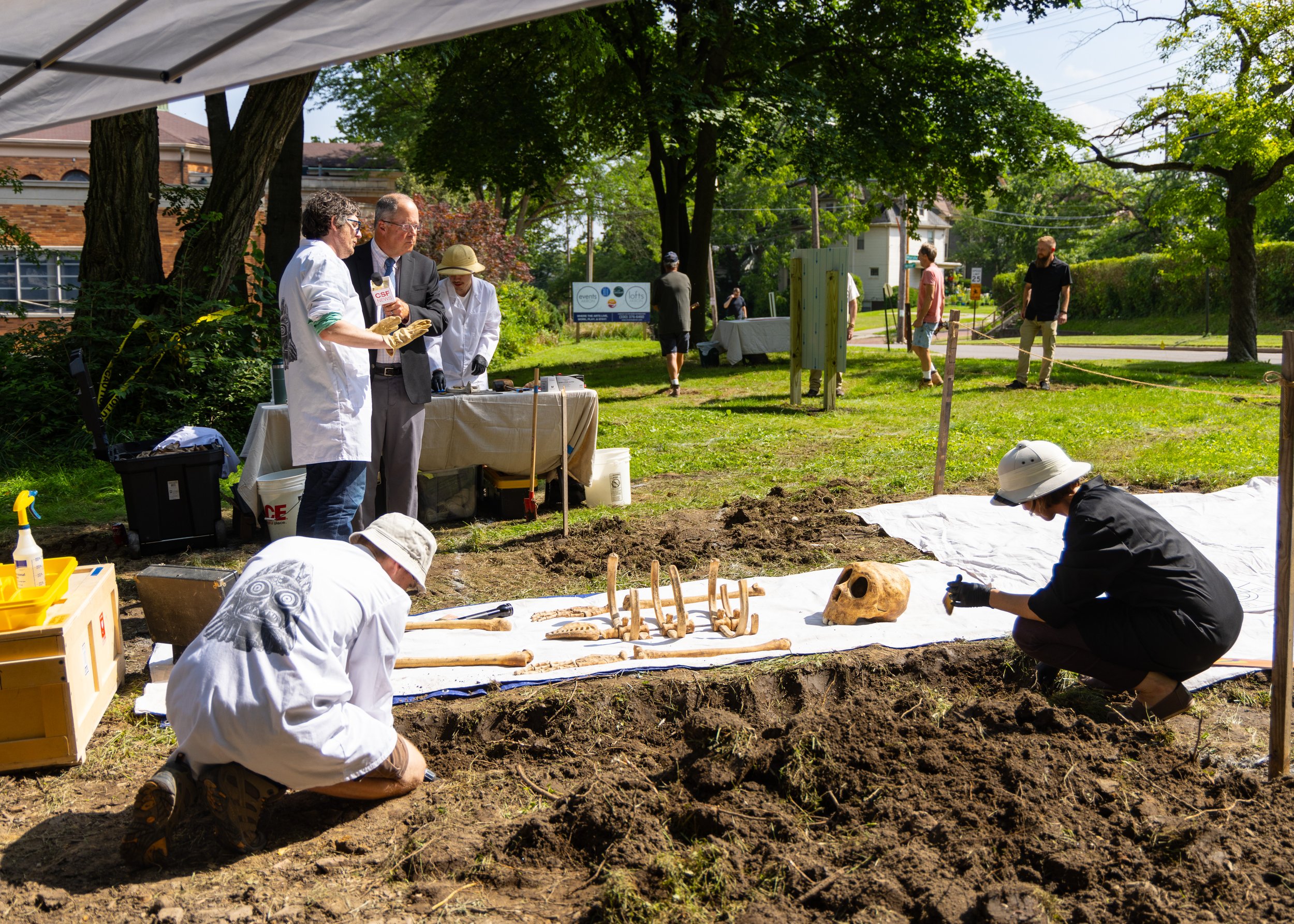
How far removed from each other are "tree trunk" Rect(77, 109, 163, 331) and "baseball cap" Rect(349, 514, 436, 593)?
8835mm

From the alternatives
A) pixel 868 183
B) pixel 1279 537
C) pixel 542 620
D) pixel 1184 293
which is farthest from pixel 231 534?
pixel 1184 293

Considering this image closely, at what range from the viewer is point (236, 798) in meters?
2.85

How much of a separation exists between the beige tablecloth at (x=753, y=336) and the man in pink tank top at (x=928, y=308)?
506 cm

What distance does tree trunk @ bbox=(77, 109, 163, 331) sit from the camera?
10.1 m

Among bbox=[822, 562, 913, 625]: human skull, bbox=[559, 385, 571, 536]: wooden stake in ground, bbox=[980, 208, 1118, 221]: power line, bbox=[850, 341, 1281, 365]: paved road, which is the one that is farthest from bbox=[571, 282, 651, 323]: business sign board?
bbox=[980, 208, 1118, 221]: power line

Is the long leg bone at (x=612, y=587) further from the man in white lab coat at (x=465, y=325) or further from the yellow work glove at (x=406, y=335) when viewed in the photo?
the man in white lab coat at (x=465, y=325)

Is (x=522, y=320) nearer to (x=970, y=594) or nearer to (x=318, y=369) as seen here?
(x=318, y=369)

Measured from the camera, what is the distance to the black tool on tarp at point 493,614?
5.05 metres

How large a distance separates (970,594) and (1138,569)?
62 centimetres

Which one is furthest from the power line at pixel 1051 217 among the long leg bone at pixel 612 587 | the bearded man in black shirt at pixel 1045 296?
the long leg bone at pixel 612 587

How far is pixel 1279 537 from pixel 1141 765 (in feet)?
2.93

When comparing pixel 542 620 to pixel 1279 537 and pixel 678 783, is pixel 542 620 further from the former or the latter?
pixel 1279 537

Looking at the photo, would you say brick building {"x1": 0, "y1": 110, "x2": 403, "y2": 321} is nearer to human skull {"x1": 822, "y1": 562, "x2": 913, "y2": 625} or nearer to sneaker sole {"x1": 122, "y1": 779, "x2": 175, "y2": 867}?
human skull {"x1": 822, "y1": 562, "x2": 913, "y2": 625}

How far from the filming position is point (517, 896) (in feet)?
9.12
